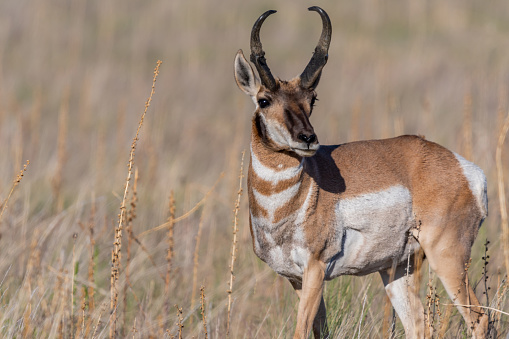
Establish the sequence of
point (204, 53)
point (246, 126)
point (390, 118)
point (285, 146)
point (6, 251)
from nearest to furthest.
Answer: point (285, 146) < point (6, 251) < point (390, 118) < point (246, 126) < point (204, 53)

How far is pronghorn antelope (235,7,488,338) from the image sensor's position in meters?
4.70

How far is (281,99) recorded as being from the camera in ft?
15.4

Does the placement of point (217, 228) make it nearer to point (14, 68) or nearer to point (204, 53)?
point (14, 68)

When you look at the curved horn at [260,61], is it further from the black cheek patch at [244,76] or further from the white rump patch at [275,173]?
the white rump patch at [275,173]

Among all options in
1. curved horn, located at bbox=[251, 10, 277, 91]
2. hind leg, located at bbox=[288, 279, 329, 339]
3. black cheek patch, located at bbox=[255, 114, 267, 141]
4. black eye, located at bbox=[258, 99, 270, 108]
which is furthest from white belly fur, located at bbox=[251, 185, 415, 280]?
curved horn, located at bbox=[251, 10, 277, 91]

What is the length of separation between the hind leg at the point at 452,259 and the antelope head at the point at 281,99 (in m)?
1.22

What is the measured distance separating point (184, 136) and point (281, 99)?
734cm

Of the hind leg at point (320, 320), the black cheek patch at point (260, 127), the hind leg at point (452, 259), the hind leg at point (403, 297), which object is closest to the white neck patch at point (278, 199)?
the black cheek patch at point (260, 127)

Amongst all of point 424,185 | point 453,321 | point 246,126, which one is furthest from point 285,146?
point 246,126

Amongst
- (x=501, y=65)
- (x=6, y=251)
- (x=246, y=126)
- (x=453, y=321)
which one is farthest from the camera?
(x=501, y=65)

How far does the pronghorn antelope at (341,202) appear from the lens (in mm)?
4695

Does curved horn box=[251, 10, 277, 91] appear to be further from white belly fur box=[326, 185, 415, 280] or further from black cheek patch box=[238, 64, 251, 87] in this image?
white belly fur box=[326, 185, 415, 280]

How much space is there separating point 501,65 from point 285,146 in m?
11.2

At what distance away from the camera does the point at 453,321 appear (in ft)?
17.9
